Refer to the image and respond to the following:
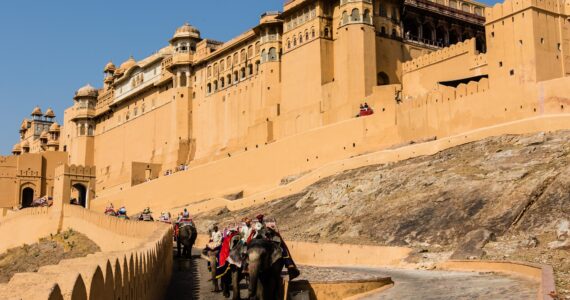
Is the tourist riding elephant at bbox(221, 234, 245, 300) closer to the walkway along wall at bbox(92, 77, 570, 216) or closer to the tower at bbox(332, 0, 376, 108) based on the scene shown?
the walkway along wall at bbox(92, 77, 570, 216)

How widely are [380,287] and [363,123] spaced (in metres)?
23.9

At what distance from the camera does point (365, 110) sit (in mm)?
38031

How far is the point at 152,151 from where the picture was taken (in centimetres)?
6284

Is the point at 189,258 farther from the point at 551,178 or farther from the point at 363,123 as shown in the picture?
the point at 363,123

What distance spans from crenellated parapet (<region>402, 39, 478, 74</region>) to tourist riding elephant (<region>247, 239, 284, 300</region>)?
90.3 ft

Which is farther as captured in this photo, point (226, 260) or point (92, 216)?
point (92, 216)

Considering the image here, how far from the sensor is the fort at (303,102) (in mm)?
31500

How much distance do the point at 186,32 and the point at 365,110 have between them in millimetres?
26013

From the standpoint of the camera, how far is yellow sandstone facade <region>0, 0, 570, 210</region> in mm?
31938

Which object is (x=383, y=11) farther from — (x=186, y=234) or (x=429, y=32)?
(x=186, y=234)

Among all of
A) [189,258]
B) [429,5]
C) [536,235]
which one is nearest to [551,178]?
[536,235]

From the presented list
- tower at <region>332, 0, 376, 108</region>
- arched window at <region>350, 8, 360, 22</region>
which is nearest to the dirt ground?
tower at <region>332, 0, 376, 108</region>

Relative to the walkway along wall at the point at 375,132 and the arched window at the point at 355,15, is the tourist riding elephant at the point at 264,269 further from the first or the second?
the arched window at the point at 355,15

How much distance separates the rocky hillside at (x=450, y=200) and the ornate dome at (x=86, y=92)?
46148 millimetres
